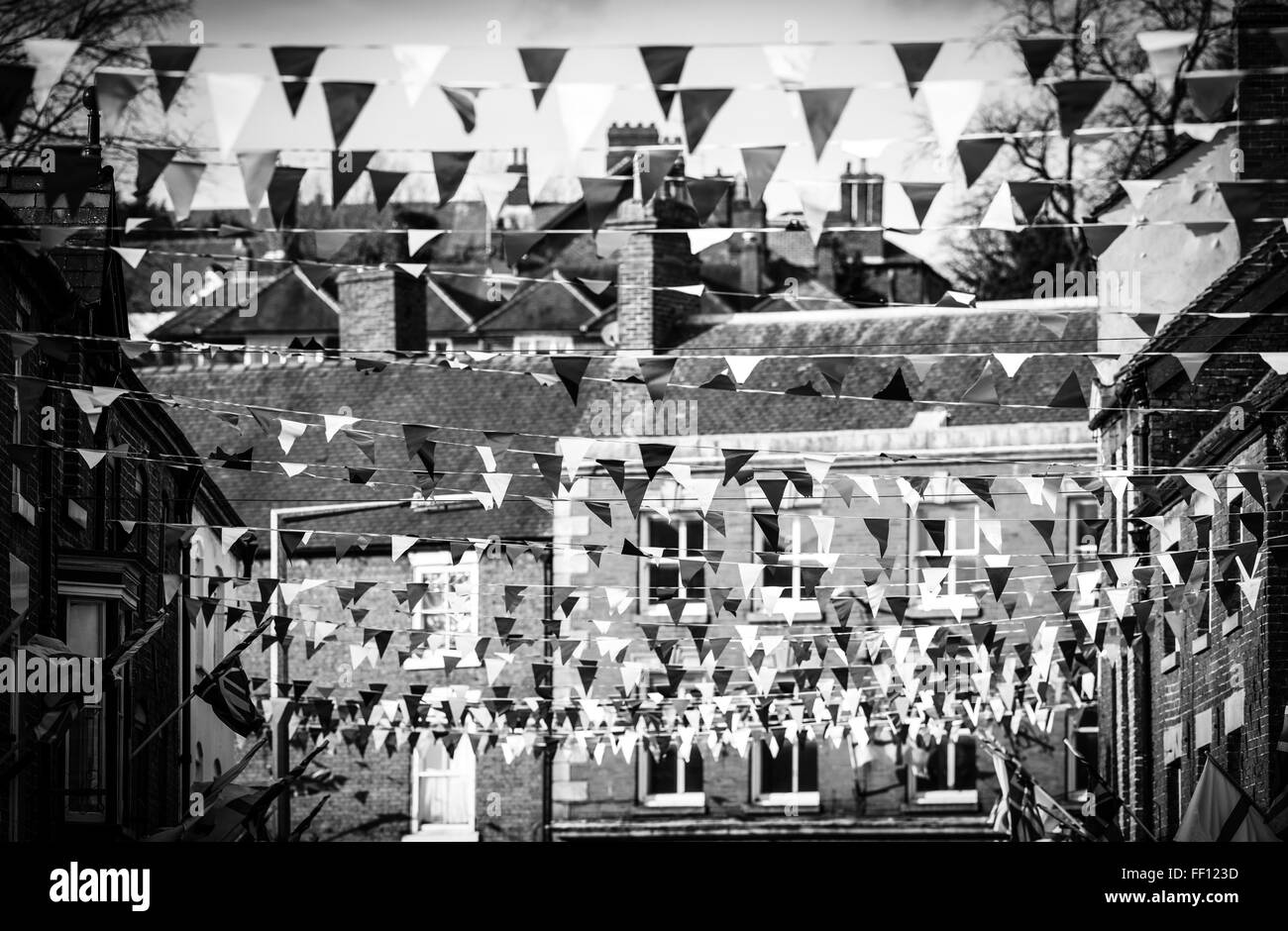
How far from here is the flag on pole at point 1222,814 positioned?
16.5 metres

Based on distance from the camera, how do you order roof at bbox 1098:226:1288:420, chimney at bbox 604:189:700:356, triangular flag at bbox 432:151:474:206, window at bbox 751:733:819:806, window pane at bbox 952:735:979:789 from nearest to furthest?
triangular flag at bbox 432:151:474:206 → roof at bbox 1098:226:1288:420 → window pane at bbox 952:735:979:789 → window at bbox 751:733:819:806 → chimney at bbox 604:189:700:356

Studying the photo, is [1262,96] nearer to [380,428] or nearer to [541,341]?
[380,428]

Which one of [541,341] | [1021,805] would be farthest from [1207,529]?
[541,341]

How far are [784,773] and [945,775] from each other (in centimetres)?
254

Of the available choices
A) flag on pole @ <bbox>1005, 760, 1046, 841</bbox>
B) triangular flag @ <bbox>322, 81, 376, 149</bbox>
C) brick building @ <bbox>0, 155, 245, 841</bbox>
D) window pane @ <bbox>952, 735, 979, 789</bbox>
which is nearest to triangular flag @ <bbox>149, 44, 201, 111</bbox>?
triangular flag @ <bbox>322, 81, 376, 149</bbox>

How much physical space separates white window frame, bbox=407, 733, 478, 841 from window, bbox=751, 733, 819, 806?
4588 mm

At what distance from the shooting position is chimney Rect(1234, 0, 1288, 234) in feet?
73.5

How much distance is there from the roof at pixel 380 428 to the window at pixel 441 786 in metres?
3.63

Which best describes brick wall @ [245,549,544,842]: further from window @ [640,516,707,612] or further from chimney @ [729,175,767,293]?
chimney @ [729,175,767,293]

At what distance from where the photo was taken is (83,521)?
842 inches

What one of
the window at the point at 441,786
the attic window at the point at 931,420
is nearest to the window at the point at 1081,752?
the attic window at the point at 931,420

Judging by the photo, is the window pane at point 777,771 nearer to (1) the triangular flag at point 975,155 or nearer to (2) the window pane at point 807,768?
(2) the window pane at point 807,768

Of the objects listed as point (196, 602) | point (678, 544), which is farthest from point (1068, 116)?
point (678, 544)
